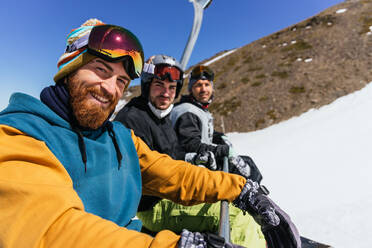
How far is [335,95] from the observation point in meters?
19.3

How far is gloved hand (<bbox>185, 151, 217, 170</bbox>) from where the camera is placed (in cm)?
385

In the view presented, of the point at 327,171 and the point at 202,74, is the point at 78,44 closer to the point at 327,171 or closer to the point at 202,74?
the point at 202,74

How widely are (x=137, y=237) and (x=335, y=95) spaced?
2307cm

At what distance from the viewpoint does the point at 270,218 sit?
2219mm

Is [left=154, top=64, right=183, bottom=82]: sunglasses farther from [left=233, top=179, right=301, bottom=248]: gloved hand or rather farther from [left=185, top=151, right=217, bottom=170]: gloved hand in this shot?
[left=233, top=179, right=301, bottom=248]: gloved hand

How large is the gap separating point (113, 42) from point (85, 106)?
68cm

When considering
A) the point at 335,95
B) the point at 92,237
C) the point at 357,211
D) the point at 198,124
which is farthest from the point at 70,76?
the point at 335,95

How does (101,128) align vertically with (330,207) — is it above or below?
above

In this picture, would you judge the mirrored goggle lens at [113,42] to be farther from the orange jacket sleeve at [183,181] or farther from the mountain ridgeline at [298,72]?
the mountain ridgeline at [298,72]

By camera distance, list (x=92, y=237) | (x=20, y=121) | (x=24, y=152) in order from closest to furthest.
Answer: (x=92, y=237) → (x=24, y=152) → (x=20, y=121)

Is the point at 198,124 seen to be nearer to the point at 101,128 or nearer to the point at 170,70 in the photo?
the point at 170,70

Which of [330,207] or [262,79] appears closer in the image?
[330,207]

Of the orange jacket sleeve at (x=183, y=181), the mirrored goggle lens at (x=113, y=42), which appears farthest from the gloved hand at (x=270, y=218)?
the mirrored goggle lens at (x=113, y=42)

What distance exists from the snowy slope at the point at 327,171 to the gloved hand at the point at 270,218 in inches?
117
